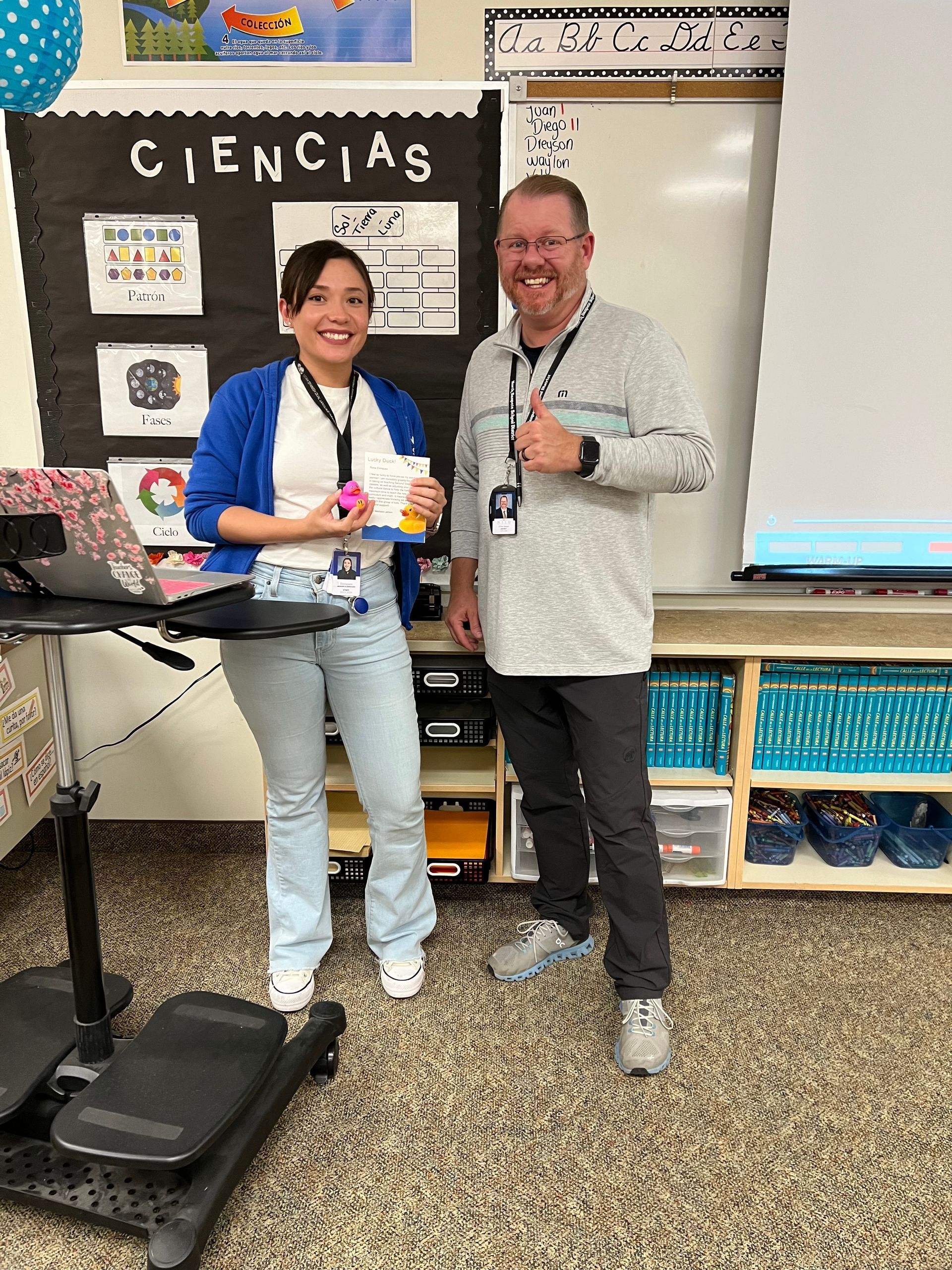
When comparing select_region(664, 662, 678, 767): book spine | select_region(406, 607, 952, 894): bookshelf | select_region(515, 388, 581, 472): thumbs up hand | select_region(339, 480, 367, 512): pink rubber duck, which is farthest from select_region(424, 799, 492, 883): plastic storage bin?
select_region(515, 388, 581, 472): thumbs up hand

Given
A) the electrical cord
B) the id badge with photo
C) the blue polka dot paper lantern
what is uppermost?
the blue polka dot paper lantern

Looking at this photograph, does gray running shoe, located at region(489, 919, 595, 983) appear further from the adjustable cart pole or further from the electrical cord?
the electrical cord

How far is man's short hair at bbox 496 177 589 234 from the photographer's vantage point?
65.4 inches

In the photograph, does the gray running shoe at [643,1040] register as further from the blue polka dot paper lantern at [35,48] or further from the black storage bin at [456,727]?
the blue polka dot paper lantern at [35,48]

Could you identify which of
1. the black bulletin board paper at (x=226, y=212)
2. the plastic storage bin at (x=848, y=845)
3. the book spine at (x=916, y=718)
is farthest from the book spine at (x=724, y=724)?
the black bulletin board paper at (x=226, y=212)

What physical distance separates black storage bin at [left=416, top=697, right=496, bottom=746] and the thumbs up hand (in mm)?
832

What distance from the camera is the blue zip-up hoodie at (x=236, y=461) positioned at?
1707 millimetres

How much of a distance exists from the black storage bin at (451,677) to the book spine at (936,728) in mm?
1244

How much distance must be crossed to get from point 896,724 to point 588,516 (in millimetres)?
1229

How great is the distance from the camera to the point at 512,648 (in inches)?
69.7

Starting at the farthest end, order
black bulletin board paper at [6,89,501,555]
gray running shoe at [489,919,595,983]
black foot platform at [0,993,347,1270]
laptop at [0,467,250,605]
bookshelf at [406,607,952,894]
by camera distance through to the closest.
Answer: black bulletin board paper at [6,89,501,555], bookshelf at [406,607,952,894], gray running shoe at [489,919,595,983], black foot platform at [0,993,347,1270], laptop at [0,467,250,605]

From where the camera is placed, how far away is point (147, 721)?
2670 mm

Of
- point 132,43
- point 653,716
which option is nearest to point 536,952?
point 653,716

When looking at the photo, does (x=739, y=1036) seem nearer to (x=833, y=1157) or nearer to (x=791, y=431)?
(x=833, y=1157)
